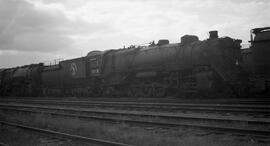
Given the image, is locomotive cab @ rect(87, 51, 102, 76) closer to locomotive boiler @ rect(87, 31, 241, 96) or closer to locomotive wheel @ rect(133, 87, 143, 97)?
locomotive boiler @ rect(87, 31, 241, 96)

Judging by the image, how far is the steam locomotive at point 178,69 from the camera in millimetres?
16625

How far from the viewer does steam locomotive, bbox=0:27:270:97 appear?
16.6 meters

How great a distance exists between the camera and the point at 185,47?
744 inches

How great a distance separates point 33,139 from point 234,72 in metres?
11.7

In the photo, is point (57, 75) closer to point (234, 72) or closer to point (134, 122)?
point (234, 72)

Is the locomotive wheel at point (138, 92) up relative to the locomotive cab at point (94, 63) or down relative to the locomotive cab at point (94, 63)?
down

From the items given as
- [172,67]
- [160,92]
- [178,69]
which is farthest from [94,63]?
[178,69]

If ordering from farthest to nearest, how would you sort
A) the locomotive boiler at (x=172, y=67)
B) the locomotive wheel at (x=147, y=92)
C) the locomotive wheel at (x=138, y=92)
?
1. the locomotive wheel at (x=138, y=92)
2. the locomotive wheel at (x=147, y=92)
3. the locomotive boiler at (x=172, y=67)

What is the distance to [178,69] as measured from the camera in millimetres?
18312

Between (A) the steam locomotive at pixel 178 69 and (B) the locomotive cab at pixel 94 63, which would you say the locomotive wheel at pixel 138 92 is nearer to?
(A) the steam locomotive at pixel 178 69

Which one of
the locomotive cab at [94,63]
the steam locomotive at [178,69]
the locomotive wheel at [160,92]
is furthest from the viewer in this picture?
the locomotive cab at [94,63]

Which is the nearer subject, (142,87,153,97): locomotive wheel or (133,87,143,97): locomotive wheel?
(142,87,153,97): locomotive wheel

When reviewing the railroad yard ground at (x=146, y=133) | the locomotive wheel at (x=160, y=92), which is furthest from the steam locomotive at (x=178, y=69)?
→ the railroad yard ground at (x=146, y=133)

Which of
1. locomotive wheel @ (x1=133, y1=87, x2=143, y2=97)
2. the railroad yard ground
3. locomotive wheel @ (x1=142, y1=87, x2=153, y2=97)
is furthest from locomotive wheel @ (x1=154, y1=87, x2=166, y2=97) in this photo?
the railroad yard ground
